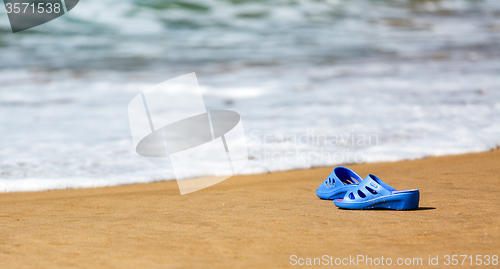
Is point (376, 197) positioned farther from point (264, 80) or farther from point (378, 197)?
point (264, 80)

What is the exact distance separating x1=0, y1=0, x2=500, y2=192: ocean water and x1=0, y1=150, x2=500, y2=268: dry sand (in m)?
0.56

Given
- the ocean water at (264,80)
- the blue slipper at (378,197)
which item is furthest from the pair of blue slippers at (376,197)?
the ocean water at (264,80)

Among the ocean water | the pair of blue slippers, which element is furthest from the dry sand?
the ocean water

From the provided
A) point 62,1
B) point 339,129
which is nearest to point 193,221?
point 339,129

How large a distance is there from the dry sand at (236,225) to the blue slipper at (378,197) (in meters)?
0.04

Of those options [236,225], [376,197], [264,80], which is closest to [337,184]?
[376,197]

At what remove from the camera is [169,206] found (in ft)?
6.94

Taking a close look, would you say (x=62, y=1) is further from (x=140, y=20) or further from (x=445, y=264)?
(x=445, y=264)

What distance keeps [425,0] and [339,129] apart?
1112 centimetres

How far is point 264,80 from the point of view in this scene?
6.04 metres

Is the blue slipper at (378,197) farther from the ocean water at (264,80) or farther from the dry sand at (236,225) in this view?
the ocean water at (264,80)

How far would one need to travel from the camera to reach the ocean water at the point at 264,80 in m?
3.28

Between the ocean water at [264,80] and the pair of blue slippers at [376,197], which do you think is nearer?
the pair of blue slippers at [376,197]

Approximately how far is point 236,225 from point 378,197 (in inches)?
23.4
